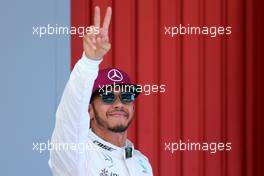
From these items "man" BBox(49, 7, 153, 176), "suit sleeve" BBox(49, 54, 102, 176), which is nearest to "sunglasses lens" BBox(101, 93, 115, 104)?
"man" BBox(49, 7, 153, 176)

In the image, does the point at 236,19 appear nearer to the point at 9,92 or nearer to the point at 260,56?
the point at 260,56

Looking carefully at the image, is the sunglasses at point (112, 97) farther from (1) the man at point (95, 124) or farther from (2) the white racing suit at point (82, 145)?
(2) the white racing suit at point (82, 145)

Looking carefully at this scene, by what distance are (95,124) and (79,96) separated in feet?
1.26

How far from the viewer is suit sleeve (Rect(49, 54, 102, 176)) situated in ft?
4.17

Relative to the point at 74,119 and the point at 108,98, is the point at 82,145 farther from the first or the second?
the point at 108,98

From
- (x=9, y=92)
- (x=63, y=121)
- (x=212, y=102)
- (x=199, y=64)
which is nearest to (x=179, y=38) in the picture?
(x=199, y=64)

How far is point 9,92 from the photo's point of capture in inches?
74.9

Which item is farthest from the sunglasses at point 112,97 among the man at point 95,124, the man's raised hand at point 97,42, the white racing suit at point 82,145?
the man's raised hand at point 97,42

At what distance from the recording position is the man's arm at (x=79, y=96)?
4.16 ft

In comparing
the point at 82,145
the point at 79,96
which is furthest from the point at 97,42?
the point at 82,145

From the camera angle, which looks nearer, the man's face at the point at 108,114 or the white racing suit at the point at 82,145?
the white racing suit at the point at 82,145

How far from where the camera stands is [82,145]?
1.42 metres

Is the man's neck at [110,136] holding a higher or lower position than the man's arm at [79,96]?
lower

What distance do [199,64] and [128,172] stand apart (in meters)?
0.60
